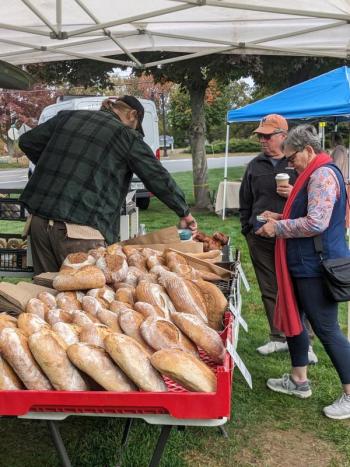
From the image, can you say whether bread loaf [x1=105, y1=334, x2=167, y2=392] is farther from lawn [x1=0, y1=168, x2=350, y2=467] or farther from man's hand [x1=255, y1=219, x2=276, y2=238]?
man's hand [x1=255, y1=219, x2=276, y2=238]

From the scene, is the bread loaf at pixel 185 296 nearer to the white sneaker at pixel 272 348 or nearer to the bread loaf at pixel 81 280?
the bread loaf at pixel 81 280

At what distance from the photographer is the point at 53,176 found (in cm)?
355

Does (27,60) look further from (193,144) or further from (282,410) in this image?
(193,144)

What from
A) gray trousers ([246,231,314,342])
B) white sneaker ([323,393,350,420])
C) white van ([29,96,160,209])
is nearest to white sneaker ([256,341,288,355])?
gray trousers ([246,231,314,342])

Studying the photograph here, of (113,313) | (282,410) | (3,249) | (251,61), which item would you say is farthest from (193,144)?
(113,313)

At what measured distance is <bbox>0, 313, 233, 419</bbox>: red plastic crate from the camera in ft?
5.56

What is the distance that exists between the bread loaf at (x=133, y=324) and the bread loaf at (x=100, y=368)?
0.17 metres

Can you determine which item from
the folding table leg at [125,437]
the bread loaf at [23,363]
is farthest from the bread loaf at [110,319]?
the folding table leg at [125,437]

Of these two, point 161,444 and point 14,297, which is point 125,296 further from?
point 161,444

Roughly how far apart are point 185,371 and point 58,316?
2.10ft

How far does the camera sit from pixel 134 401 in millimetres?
1706

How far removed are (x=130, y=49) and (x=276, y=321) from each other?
334 cm

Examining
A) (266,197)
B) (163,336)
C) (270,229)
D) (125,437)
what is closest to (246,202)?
(266,197)

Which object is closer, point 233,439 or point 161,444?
point 161,444
